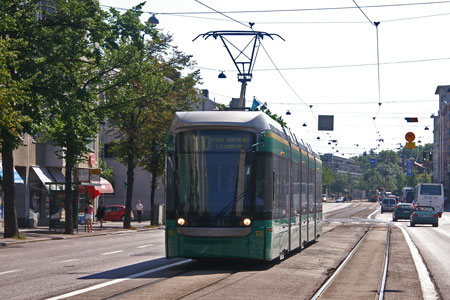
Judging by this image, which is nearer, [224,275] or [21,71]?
[224,275]

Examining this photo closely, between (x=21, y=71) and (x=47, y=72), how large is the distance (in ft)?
2.96

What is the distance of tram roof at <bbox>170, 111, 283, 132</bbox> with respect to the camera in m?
16.5

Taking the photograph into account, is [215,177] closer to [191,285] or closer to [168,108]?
[191,285]

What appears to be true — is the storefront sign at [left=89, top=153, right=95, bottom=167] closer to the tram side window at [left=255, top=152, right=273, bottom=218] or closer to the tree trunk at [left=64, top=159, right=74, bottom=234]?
the tree trunk at [left=64, top=159, right=74, bottom=234]

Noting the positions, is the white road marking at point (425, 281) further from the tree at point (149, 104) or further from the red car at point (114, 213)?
the red car at point (114, 213)

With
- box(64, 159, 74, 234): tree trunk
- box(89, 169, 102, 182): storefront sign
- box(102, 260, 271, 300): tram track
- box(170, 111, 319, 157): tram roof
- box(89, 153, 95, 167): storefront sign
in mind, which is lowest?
box(102, 260, 271, 300): tram track

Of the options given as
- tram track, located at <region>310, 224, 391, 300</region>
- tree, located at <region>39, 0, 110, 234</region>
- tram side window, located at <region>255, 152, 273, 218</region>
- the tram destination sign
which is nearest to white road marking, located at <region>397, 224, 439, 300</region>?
tram track, located at <region>310, 224, 391, 300</region>

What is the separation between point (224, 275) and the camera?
15562mm

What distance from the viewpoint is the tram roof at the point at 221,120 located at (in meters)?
16.5

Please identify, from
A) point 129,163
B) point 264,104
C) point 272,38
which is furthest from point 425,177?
point 272,38

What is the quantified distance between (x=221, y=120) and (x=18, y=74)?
14465 millimetres

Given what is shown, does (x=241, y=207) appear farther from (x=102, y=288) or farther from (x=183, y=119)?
(x=102, y=288)

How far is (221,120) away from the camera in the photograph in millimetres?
16594

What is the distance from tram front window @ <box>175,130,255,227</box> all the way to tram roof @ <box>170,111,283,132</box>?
0.53 ft
